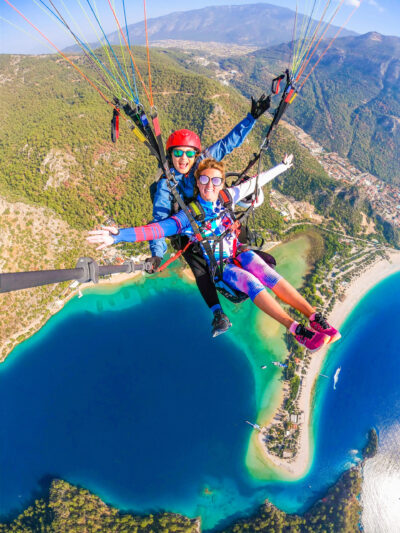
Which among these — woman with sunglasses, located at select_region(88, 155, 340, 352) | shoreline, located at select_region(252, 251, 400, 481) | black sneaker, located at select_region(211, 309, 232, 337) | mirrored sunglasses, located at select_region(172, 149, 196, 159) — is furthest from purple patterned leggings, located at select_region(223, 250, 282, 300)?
shoreline, located at select_region(252, 251, 400, 481)

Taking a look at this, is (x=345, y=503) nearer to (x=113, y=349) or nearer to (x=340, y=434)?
(x=340, y=434)

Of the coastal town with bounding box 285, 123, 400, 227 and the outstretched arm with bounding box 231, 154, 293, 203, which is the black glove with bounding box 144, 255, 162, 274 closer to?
the outstretched arm with bounding box 231, 154, 293, 203

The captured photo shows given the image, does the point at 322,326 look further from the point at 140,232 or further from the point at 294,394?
the point at 294,394

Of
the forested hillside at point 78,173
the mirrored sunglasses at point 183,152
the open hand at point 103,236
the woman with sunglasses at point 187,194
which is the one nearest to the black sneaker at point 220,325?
the woman with sunglasses at point 187,194

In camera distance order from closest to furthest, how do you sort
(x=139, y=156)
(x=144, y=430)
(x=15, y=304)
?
(x=144, y=430), (x=15, y=304), (x=139, y=156)

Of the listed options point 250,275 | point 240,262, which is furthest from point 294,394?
point 250,275

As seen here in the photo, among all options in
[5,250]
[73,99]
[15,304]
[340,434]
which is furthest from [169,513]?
[73,99]

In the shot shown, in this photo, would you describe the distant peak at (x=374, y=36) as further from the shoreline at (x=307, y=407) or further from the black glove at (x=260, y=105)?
the black glove at (x=260, y=105)
